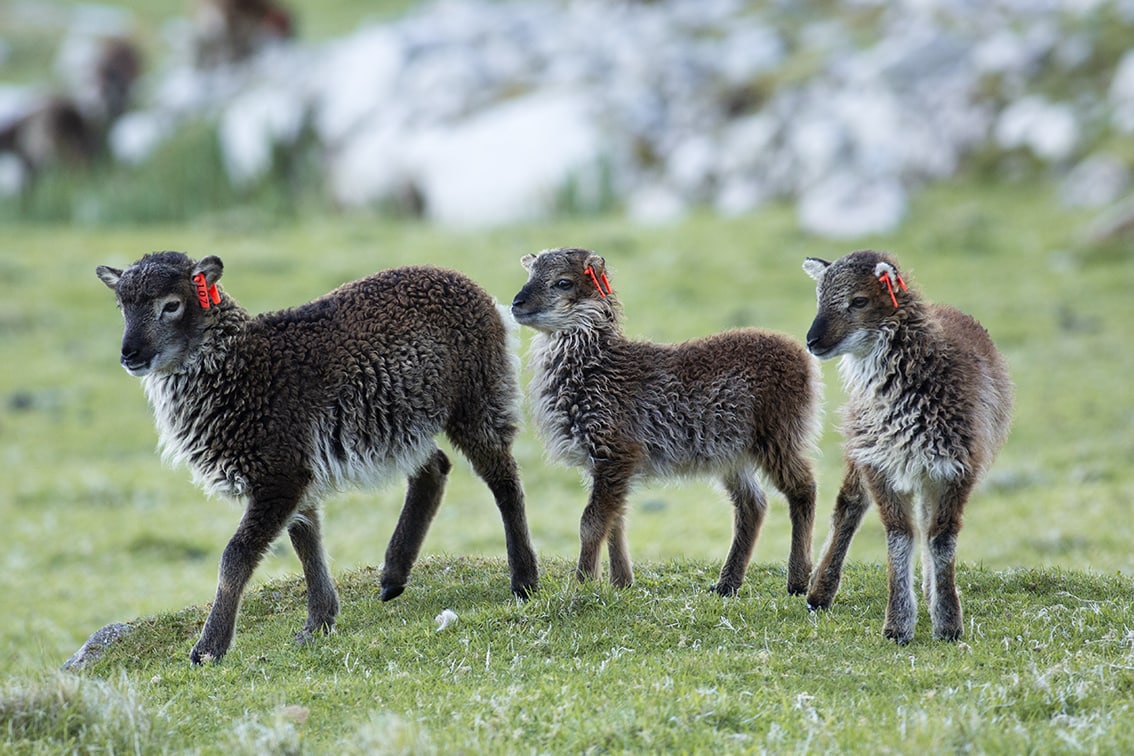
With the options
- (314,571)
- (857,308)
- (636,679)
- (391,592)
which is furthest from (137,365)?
(857,308)

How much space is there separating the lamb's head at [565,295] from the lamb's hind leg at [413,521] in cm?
145

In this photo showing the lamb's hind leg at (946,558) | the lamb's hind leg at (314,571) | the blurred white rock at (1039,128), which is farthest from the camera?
the blurred white rock at (1039,128)

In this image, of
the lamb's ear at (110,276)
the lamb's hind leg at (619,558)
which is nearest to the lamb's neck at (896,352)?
the lamb's hind leg at (619,558)

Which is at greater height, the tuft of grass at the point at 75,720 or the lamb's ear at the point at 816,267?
the lamb's ear at the point at 816,267

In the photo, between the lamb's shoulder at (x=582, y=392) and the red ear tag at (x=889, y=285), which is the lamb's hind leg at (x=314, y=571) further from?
the red ear tag at (x=889, y=285)

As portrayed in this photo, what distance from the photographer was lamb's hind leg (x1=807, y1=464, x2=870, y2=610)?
9242mm

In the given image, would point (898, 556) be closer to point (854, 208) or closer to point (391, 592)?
point (391, 592)

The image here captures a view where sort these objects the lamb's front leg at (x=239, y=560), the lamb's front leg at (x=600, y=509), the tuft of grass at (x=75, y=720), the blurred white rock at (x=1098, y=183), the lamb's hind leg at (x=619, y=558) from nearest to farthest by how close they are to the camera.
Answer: the tuft of grass at (x=75, y=720)
the lamb's front leg at (x=239, y=560)
the lamb's front leg at (x=600, y=509)
the lamb's hind leg at (x=619, y=558)
the blurred white rock at (x=1098, y=183)

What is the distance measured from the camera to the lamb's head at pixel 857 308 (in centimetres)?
877

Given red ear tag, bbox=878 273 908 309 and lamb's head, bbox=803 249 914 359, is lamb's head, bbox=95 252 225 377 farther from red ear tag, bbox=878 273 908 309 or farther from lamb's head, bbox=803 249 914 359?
red ear tag, bbox=878 273 908 309

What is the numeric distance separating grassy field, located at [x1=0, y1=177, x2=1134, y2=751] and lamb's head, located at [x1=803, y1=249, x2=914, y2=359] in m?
1.95

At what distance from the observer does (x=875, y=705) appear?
7.21 meters

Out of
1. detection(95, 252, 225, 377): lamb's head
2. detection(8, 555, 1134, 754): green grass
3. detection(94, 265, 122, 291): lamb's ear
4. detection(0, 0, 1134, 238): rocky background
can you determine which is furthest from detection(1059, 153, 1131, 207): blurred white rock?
detection(94, 265, 122, 291): lamb's ear

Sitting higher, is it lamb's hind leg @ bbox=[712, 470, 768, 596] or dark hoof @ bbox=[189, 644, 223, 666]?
lamb's hind leg @ bbox=[712, 470, 768, 596]
